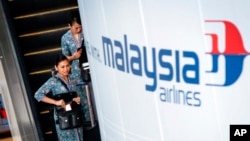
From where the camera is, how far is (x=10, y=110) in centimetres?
489

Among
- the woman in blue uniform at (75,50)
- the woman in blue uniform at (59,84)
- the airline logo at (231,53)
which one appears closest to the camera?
the airline logo at (231,53)

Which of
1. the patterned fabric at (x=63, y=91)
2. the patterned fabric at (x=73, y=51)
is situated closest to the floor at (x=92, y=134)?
the patterned fabric at (x=63, y=91)

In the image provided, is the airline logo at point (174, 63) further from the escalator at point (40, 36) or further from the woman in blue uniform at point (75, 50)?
the escalator at point (40, 36)

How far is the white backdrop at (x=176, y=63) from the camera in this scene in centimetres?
182

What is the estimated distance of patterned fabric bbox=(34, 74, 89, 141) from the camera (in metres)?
4.39

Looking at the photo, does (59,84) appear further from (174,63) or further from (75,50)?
(174,63)

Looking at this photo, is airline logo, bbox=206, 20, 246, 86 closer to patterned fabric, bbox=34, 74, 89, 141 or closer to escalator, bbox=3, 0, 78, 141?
patterned fabric, bbox=34, 74, 89, 141

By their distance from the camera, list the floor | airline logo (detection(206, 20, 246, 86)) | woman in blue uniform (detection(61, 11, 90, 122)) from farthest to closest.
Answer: the floor → woman in blue uniform (detection(61, 11, 90, 122)) → airline logo (detection(206, 20, 246, 86))

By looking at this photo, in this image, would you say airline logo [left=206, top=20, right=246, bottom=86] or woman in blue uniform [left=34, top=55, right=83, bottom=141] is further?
woman in blue uniform [left=34, top=55, right=83, bottom=141]

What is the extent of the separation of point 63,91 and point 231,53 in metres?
2.93

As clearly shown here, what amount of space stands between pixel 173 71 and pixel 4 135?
5.14 m

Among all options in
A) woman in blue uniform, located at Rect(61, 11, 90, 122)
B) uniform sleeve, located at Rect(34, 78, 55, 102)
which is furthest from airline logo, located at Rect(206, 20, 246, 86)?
woman in blue uniform, located at Rect(61, 11, 90, 122)

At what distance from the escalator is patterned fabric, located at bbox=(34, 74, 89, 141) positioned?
0.52 m

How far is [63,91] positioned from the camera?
4.42 metres
